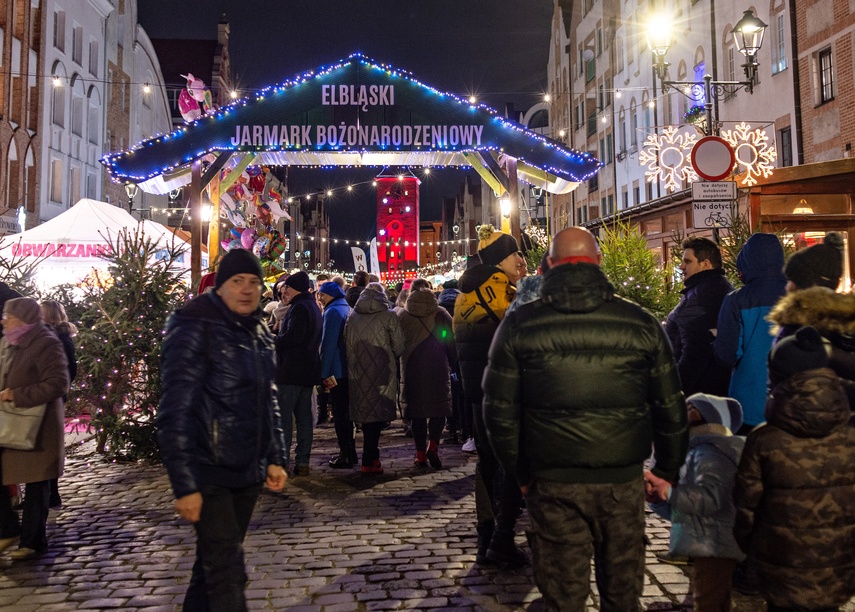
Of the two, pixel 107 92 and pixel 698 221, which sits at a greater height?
pixel 107 92

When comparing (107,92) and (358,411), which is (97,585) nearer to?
(358,411)

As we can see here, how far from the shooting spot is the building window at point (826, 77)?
62.2 feet

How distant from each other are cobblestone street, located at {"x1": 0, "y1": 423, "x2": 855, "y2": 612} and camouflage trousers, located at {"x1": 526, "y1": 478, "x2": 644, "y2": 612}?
1.44m

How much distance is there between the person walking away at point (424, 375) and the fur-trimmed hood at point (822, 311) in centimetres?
516

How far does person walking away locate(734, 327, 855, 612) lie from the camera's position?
10.6ft

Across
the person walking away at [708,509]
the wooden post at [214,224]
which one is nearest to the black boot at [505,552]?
the person walking away at [708,509]

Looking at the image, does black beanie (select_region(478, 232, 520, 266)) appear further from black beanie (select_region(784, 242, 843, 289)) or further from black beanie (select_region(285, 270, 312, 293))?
black beanie (select_region(285, 270, 312, 293))

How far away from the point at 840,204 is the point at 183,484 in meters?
14.9

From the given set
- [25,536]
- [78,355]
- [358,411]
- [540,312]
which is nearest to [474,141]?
→ [358,411]

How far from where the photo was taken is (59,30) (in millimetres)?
31000

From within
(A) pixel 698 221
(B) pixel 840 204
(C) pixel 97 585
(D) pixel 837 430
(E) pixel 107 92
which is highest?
(E) pixel 107 92

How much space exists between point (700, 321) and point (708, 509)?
2330mm

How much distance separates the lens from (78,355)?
941cm

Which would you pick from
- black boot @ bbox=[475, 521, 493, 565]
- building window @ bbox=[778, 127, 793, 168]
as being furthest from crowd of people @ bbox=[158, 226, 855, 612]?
building window @ bbox=[778, 127, 793, 168]
